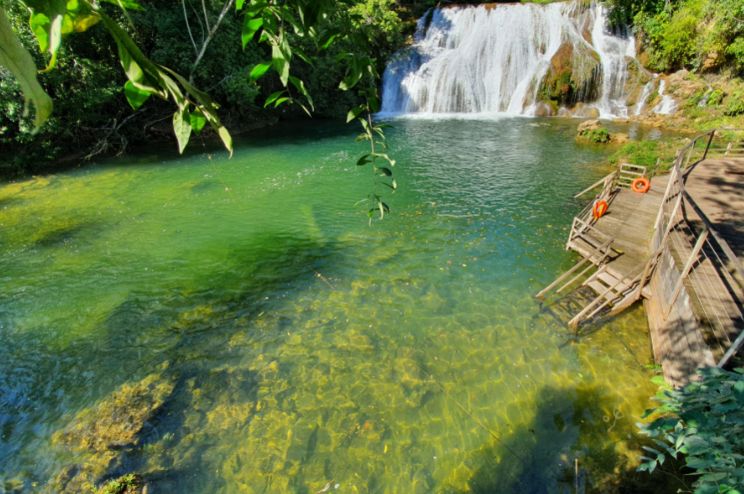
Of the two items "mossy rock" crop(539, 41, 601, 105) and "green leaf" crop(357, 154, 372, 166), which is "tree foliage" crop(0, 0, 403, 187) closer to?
"green leaf" crop(357, 154, 372, 166)

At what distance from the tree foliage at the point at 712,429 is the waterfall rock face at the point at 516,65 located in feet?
105

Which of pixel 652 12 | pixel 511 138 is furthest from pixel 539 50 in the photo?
pixel 511 138

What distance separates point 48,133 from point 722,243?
93.3 feet

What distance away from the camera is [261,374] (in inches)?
301

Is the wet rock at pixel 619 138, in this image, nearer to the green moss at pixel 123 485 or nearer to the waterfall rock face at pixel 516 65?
the waterfall rock face at pixel 516 65

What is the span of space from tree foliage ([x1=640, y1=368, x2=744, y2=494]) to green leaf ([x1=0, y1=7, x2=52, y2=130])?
12.6 feet

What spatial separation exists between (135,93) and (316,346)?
7559mm

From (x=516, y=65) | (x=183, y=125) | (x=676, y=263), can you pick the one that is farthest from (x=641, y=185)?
(x=516, y=65)

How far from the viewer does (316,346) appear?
27.3 feet

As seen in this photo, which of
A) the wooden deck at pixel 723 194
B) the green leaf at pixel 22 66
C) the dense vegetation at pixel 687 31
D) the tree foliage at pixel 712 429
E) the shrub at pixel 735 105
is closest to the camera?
the green leaf at pixel 22 66

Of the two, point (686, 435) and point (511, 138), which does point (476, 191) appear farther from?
point (686, 435)

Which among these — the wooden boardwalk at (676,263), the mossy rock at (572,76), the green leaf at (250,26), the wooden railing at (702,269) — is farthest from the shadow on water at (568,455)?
the mossy rock at (572,76)

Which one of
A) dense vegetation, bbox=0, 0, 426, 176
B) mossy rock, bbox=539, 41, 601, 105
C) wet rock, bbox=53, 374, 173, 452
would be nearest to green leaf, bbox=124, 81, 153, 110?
wet rock, bbox=53, 374, 173, 452

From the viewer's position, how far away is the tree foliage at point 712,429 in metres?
2.58
